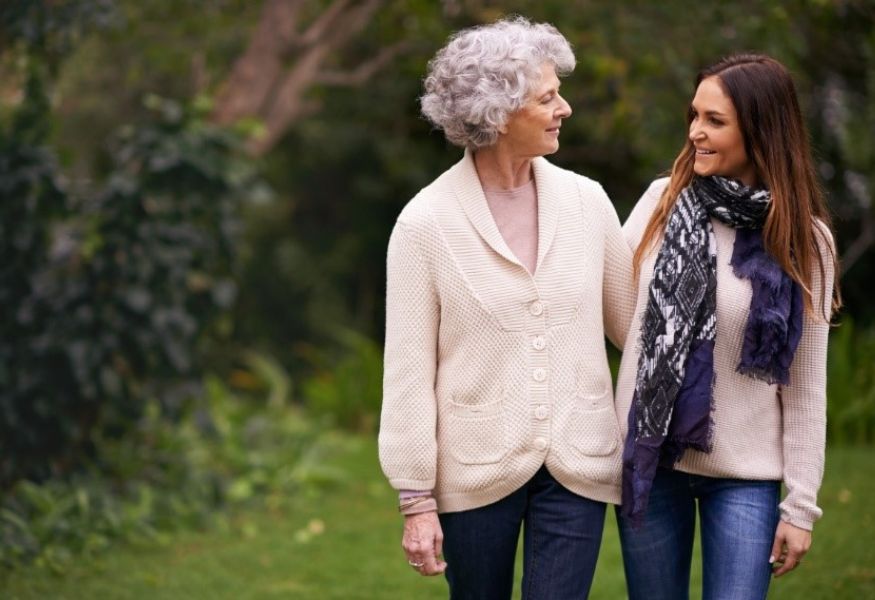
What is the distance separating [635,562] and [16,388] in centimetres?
324

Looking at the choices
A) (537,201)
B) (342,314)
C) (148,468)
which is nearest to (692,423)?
(537,201)

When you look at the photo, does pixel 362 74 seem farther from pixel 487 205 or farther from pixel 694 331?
pixel 694 331

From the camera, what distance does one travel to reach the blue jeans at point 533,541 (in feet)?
8.54

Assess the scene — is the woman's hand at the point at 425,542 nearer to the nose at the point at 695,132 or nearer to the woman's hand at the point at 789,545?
the woman's hand at the point at 789,545

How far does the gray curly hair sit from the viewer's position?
256 centimetres

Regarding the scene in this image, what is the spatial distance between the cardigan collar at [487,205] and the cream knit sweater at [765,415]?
41 centimetres

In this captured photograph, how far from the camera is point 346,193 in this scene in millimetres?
10922

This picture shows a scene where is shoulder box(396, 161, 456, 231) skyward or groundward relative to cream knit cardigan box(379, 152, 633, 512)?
skyward

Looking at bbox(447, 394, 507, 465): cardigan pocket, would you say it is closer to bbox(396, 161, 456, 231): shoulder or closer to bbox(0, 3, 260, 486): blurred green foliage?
bbox(396, 161, 456, 231): shoulder

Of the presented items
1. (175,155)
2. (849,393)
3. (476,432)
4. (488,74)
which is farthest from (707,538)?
(849,393)

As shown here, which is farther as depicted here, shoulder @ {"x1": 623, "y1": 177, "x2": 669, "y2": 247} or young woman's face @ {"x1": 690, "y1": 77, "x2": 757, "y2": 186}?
shoulder @ {"x1": 623, "y1": 177, "x2": 669, "y2": 247}

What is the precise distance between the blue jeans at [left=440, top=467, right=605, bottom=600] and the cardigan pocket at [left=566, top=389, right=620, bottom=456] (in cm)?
11

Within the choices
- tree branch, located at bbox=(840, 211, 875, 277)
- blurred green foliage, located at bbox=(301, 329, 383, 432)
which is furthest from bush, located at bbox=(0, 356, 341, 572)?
tree branch, located at bbox=(840, 211, 875, 277)

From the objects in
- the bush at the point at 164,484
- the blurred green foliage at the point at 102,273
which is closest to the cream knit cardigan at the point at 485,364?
the bush at the point at 164,484
